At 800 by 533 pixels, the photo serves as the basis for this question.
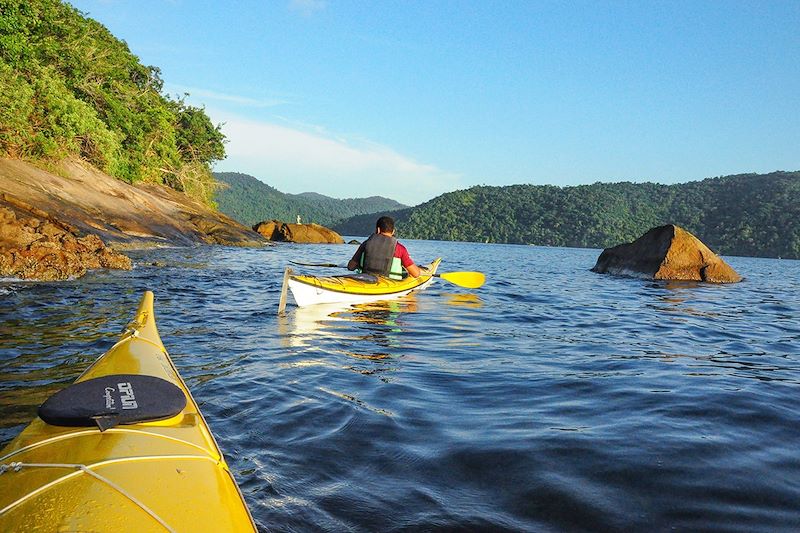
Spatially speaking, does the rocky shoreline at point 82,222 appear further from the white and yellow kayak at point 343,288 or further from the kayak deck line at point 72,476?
the kayak deck line at point 72,476

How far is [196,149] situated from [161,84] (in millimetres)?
6686

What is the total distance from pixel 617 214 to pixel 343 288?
110 metres

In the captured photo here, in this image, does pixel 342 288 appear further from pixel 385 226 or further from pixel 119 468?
pixel 119 468

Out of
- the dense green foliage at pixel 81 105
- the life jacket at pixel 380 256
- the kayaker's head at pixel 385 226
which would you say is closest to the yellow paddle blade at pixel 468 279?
the life jacket at pixel 380 256

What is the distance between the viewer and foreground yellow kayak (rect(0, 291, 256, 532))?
5.47ft

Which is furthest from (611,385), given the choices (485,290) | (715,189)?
(715,189)

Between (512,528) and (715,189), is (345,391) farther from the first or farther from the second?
(715,189)

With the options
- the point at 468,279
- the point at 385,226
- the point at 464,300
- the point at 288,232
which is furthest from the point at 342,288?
the point at 288,232

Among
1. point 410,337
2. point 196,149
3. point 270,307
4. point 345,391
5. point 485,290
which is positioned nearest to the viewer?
point 345,391

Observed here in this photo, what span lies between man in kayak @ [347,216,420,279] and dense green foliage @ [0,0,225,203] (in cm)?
1727

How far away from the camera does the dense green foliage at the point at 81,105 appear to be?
65.3 feet

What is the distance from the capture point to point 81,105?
23.8m

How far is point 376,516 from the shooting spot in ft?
8.54

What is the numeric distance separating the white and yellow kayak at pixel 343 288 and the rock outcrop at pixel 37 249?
19.1 ft
